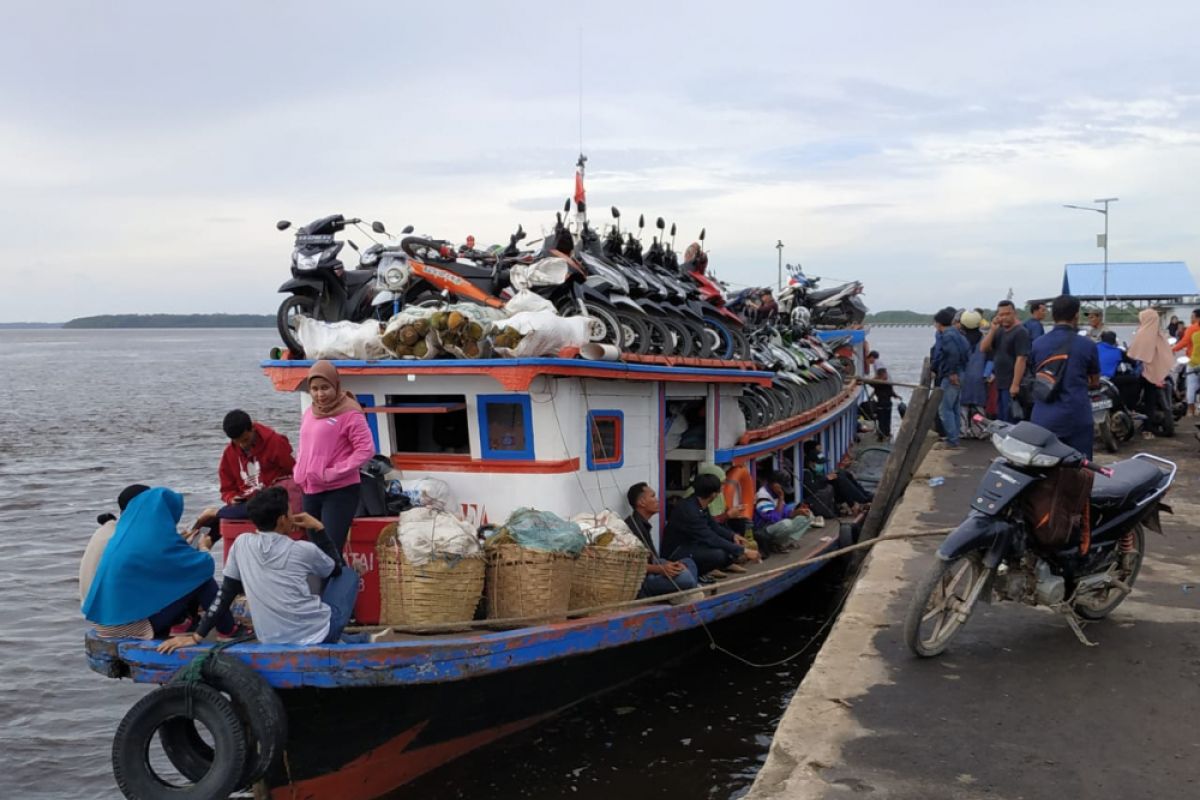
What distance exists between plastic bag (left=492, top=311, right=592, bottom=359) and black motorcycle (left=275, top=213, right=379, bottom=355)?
1.82 meters

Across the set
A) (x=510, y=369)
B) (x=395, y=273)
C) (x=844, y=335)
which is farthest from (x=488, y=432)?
(x=844, y=335)

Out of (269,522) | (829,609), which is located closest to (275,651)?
(269,522)

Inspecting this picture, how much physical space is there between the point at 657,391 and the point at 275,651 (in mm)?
4243

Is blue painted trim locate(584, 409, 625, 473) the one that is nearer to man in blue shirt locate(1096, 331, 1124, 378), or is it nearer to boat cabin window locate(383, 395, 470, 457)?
boat cabin window locate(383, 395, 470, 457)

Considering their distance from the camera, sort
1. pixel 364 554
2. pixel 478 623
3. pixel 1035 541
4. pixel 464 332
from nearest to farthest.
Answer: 1. pixel 1035 541
2. pixel 478 623
3. pixel 364 554
4. pixel 464 332

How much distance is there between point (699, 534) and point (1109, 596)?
10.9ft

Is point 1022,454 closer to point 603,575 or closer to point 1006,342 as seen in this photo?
point 603,575

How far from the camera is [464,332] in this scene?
25.6ft

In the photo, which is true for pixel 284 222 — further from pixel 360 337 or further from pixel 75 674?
pixel 75 674

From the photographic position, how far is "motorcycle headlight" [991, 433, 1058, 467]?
239 inches

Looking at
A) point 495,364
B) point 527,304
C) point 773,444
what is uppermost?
point 527,304

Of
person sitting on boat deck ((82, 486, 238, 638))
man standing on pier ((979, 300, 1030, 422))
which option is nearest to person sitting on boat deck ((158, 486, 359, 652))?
person sitting on boat deck ((82, 486, 238, 638))

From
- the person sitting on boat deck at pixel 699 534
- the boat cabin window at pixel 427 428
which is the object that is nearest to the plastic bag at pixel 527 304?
the boat cabin window at pixel 427 428

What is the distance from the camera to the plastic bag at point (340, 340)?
8.16 m
